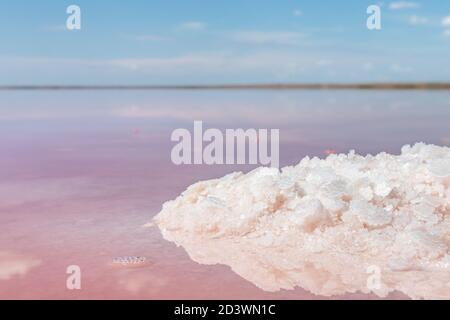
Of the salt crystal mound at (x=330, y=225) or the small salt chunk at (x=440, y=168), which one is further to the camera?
the small salt chunk at (x=440, y=168)

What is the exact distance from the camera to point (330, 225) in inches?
107

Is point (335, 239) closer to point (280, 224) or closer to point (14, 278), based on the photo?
point (280, 224)

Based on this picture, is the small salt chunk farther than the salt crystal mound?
Yes

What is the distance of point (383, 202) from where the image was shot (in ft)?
9.32

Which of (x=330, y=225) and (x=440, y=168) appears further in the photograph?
(x=440, y=168)

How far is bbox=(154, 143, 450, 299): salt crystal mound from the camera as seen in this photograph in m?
2.30

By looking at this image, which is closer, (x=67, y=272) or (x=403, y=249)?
(x=67, y=272)

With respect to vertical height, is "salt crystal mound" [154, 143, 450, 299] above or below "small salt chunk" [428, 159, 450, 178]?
below

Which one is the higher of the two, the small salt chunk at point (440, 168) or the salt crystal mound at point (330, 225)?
the small salt chunk at point (440, 168)

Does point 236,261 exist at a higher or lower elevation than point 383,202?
lower

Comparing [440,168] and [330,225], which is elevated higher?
[440,168]

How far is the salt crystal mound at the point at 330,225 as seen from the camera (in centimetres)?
230
